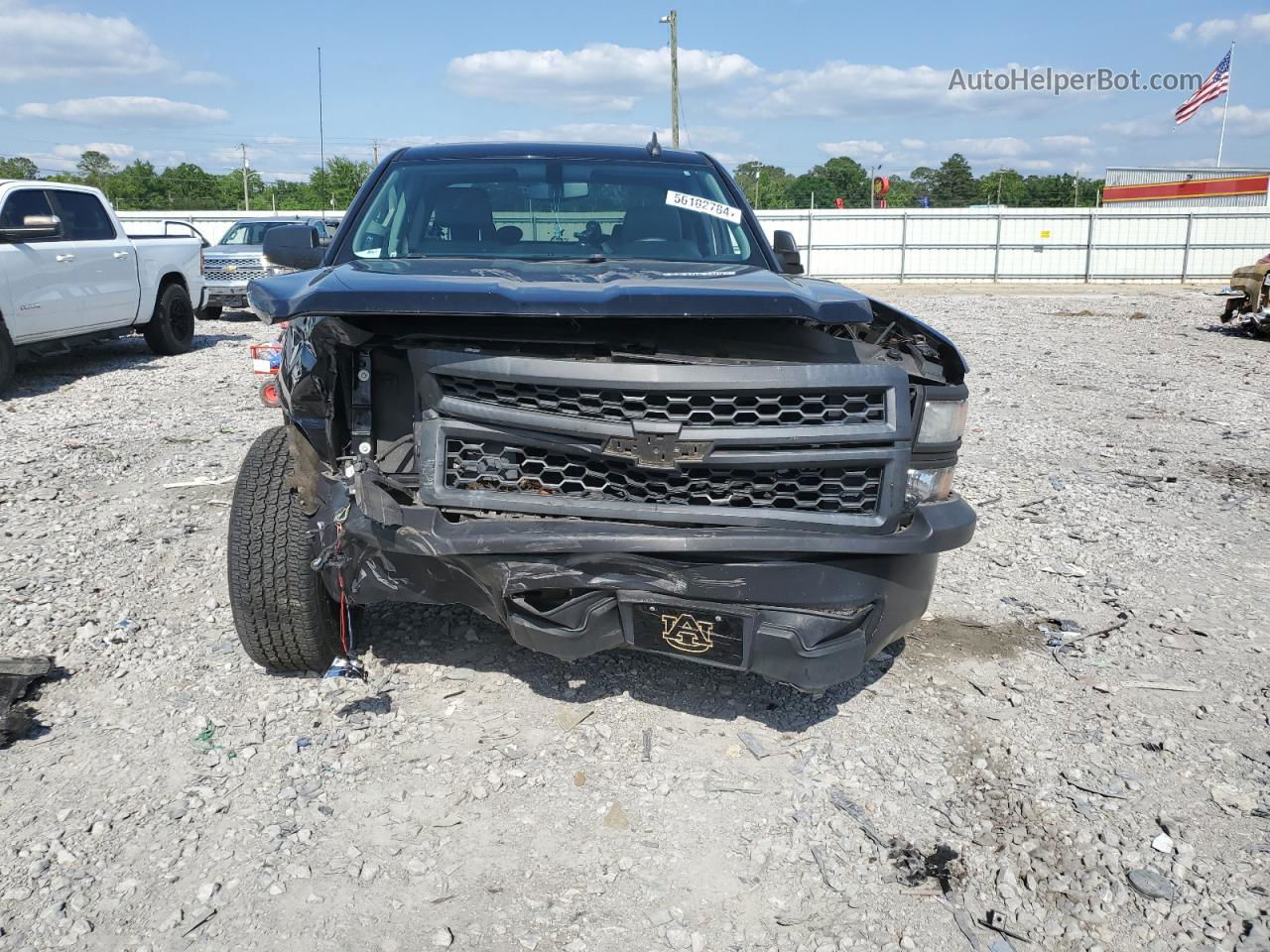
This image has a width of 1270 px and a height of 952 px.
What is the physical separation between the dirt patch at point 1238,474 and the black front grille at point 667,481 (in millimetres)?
4411

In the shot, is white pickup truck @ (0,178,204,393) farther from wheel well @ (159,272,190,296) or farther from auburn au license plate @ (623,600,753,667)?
auburn au license plate @ (623,600,753,667)

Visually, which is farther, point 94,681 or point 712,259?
point 712,259

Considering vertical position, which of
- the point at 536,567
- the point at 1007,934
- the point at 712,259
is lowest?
the point at 1007,934

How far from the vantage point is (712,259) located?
3.86m

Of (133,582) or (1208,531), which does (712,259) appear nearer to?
(133,582)

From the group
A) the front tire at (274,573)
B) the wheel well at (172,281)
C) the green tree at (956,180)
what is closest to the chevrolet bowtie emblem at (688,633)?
the front tire at (274,573)

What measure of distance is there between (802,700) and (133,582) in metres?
2.84

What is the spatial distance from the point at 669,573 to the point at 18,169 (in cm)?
5649

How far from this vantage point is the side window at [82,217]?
9.66 m

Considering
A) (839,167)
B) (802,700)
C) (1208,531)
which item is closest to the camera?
(802,700)

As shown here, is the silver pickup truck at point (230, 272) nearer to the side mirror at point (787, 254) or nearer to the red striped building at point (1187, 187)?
the side mirror at point (787, 254)

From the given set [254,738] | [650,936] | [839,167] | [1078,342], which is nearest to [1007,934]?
[650,936]

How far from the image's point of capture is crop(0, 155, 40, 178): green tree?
44131 millimetres

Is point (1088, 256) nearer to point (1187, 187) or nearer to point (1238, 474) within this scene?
point (1187, 187)
